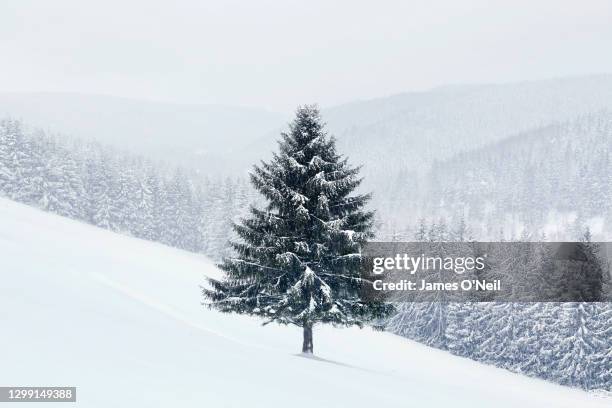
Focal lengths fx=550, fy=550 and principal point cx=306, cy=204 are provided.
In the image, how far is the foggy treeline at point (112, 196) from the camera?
7225 centimetres

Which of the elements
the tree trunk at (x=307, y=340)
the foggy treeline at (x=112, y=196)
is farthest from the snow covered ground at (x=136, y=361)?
the foggy treeline at (x=112, y=196)

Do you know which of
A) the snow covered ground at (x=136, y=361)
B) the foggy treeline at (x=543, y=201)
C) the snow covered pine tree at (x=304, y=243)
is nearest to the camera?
the snow covered ground at (x=136, y=361)

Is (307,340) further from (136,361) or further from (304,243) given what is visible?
(136,361)

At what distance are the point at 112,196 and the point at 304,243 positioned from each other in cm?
6846

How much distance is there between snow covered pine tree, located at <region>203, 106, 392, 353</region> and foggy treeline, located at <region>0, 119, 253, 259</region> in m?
54.1

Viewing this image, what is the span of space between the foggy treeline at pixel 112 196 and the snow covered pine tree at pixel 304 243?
177 feet

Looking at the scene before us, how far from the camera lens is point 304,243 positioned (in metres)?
18.7

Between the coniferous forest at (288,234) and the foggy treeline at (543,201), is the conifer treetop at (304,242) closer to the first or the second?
the coniferous forest at (288,234)

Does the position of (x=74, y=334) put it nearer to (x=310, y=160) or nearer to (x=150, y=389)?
(x=150, y=389)

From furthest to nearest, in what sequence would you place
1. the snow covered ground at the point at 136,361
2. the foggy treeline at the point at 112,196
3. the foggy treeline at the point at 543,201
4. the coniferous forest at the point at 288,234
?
the foggy treeline at the point at 543,201
the foggy treeline at the point at 112,196
the coniferous forest at the point at 288,234
the snow covered ground at the point at 136,361

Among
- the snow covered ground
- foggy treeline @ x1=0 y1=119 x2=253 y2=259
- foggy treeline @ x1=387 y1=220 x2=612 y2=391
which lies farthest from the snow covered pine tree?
foggy treeline @ x1=0 y1=119 x2=253 y2=259

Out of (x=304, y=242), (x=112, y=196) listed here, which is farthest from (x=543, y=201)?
(x=304, y=242)

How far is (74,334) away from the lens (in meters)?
10.5

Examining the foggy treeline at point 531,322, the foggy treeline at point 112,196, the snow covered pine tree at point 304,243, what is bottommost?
the foggy treeline at point 531,322
